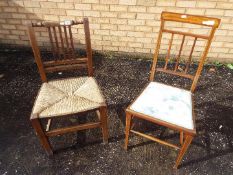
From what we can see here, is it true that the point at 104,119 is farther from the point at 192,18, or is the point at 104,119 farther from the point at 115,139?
the point at 192,18

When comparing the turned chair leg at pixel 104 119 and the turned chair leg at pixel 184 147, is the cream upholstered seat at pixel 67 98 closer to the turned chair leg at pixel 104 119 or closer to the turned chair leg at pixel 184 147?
the turned chair leg at pixel 104 119

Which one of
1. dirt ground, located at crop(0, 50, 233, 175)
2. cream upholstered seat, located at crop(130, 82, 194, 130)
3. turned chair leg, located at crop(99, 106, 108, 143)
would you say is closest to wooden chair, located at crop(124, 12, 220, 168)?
cream upholstered seat, located at crop(130, 82, 194, 130)

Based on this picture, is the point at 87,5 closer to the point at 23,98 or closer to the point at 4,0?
the point at 4,0

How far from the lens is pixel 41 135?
2.13 metres

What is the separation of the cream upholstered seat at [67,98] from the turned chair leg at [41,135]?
8 cm

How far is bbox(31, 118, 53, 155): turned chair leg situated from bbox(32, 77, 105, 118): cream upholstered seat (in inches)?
3.0

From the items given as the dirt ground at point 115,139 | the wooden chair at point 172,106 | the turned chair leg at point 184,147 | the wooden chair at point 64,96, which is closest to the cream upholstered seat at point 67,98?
the wooden chair at point 64,96

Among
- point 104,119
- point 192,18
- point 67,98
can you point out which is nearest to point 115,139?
point 104,119

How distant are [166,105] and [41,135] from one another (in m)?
1.25

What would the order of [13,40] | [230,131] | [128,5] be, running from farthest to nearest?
[13,40] → [128,5] → [230,131]

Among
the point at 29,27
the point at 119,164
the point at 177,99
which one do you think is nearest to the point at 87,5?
the point at 29,27

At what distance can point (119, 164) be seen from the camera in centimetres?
234

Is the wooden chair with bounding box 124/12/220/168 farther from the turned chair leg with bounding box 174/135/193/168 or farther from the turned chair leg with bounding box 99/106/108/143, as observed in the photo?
the turned chair leg with bounding box 99/106/108/143

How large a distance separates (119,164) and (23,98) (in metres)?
1.66
